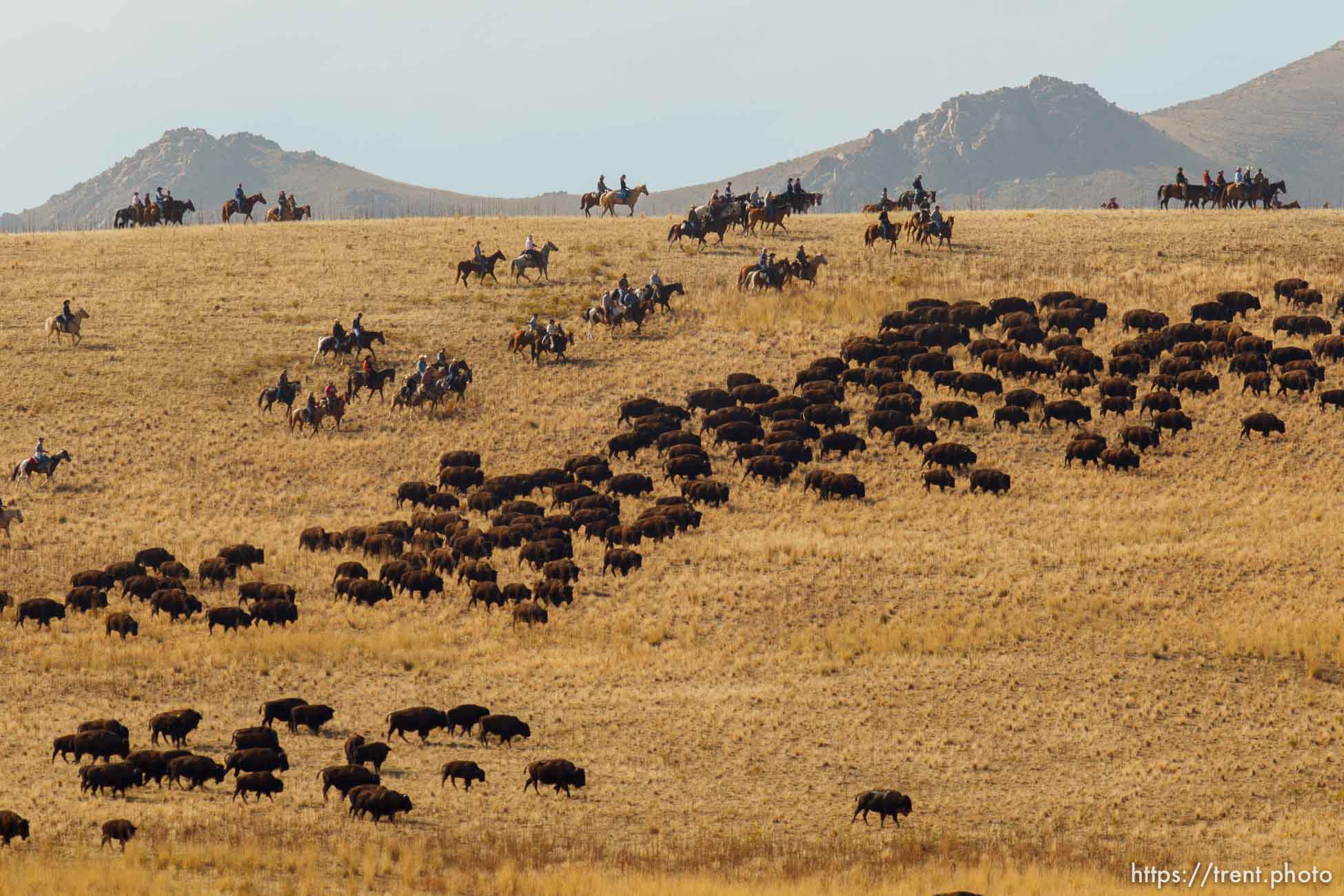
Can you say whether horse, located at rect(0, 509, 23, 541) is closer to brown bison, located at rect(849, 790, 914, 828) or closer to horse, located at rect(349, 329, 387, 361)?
horse, located at rect(349, 329, 387, 361)

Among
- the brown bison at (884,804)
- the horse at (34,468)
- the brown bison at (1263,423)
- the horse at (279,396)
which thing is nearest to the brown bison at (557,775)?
the brown bison at (884,804)

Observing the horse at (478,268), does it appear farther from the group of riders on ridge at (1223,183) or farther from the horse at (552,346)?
the group of riders on ridge at (1223,183)

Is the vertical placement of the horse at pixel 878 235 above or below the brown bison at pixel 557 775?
above

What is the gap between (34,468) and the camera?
4456 centimetres

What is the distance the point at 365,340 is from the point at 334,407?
224 inches

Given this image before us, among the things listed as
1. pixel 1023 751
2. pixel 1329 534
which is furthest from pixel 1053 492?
pixel 1023 751

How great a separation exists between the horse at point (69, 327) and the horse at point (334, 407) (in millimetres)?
13146

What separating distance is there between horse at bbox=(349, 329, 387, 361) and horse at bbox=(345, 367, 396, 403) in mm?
2092

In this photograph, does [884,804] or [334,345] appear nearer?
[884,804]

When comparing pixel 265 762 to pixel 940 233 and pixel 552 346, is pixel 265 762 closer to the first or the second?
pixel 552 346

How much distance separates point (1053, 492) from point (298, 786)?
82.0 feet

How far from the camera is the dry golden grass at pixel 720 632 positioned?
2333cm

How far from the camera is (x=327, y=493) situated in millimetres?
44781

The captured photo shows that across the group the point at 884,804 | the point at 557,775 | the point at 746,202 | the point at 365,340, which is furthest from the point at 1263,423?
the point at 365,340
